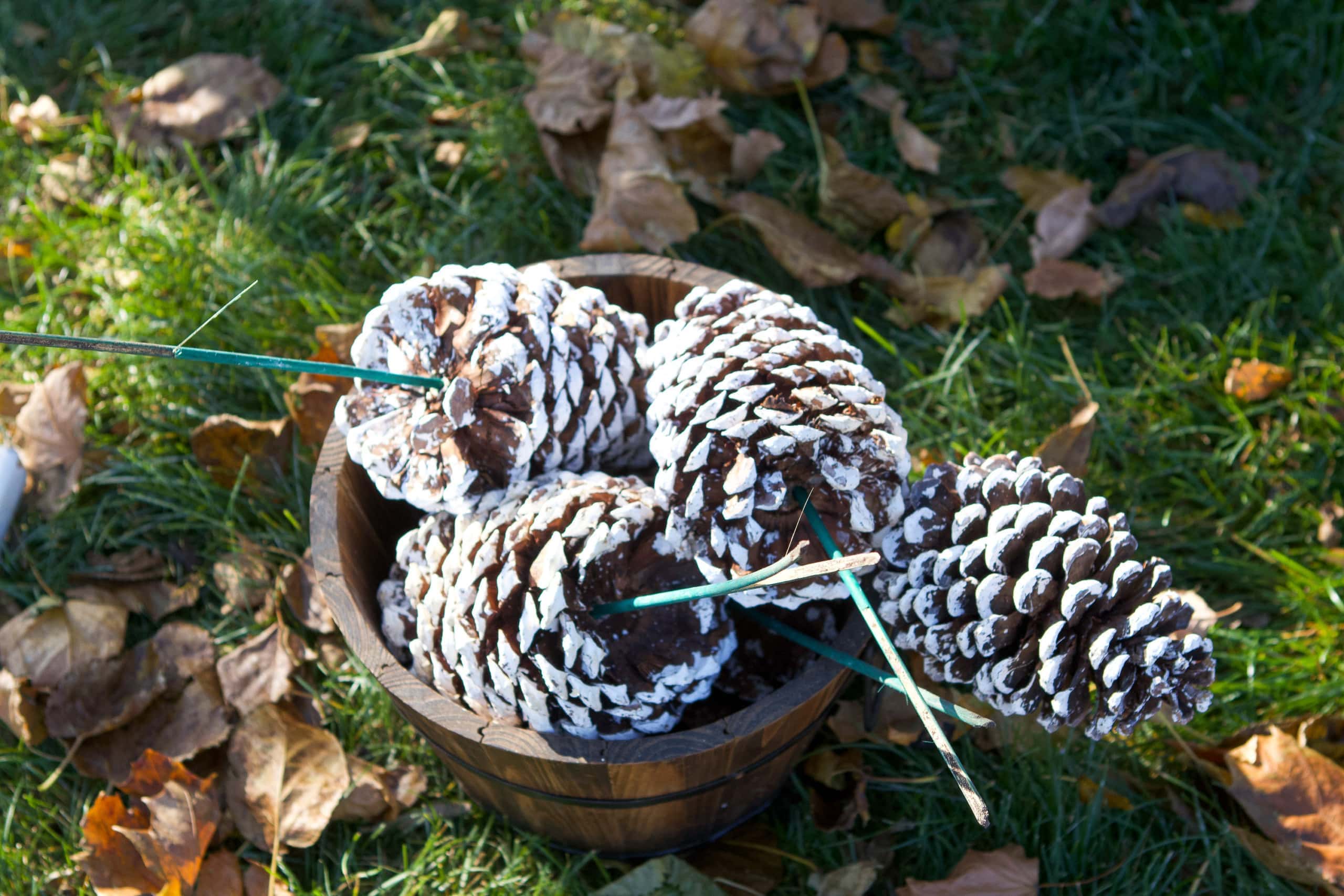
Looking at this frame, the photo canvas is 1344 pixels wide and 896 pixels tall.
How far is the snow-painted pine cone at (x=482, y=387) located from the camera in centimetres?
125

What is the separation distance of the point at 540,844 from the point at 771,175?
4.54 ft

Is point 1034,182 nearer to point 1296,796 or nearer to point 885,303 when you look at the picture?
point 885,303

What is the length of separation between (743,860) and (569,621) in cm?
61

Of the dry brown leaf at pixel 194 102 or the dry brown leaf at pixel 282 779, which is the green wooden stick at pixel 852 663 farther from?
the dry brown leaf at pixel 194 102

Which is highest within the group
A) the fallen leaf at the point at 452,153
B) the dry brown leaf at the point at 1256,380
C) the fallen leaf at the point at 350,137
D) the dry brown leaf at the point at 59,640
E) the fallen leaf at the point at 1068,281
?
the fallen leaf at the point at 350,137

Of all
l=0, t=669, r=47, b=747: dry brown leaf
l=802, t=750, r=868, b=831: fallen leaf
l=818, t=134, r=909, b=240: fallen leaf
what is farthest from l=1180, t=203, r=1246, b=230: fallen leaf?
l=0, t=669, r=47, b=747: dry brown leaf

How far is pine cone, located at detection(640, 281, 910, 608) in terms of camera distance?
1124 millimetres

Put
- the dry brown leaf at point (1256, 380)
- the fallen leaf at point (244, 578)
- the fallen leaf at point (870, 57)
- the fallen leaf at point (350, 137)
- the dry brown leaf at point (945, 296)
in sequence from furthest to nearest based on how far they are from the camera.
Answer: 1. the fallen leaf at point (870, 57)
2. the fallen leaf at point (350, 137)
3. the dry brown leaf at point (945, 296)
4. the dry brown leaf at point (1256, 380)
5. the fallen leaf at point (244, 578)

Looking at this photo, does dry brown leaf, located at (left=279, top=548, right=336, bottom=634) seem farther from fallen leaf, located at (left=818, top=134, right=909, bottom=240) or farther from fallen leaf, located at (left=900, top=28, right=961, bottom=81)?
fallen leaf, located at (left=900, top=28, right=961, bottom=81)

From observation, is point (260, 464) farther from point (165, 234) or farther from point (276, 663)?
point (165, 234)

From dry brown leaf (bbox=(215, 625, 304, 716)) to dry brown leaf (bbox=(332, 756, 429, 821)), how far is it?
7.0 inches

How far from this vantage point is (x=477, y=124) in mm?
2295

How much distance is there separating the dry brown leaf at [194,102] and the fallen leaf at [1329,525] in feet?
7.33

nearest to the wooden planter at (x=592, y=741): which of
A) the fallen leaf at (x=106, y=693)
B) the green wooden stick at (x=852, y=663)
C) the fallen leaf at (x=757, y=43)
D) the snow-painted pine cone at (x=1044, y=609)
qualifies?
the green wooden stick at (x=852, y=663)
